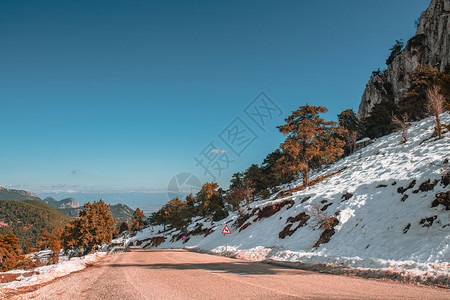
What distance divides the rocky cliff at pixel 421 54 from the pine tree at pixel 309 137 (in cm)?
3912

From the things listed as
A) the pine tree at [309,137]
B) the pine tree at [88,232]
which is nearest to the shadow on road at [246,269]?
the pine tree at [309,137]

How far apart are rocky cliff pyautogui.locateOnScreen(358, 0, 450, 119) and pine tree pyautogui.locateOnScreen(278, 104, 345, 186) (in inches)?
1540

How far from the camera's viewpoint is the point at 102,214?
5041cm

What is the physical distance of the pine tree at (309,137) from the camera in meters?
30.8

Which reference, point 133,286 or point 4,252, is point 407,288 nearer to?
point 133,286

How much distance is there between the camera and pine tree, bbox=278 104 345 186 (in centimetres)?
3081

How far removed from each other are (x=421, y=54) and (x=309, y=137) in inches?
2411

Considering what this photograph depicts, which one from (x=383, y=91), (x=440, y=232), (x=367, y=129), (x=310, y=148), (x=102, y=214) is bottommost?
(x=102, y=214)

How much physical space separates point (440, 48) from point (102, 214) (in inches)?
3589

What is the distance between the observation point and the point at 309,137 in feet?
103

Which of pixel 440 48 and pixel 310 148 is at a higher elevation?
pixel 440 48

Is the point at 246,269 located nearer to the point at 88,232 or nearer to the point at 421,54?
the point at 88,232

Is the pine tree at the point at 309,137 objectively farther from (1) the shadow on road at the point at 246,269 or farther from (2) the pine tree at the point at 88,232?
(2) the pine tree at the point at 88,232

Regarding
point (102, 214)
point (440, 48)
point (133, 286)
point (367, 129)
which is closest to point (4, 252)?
point (102, 214)
